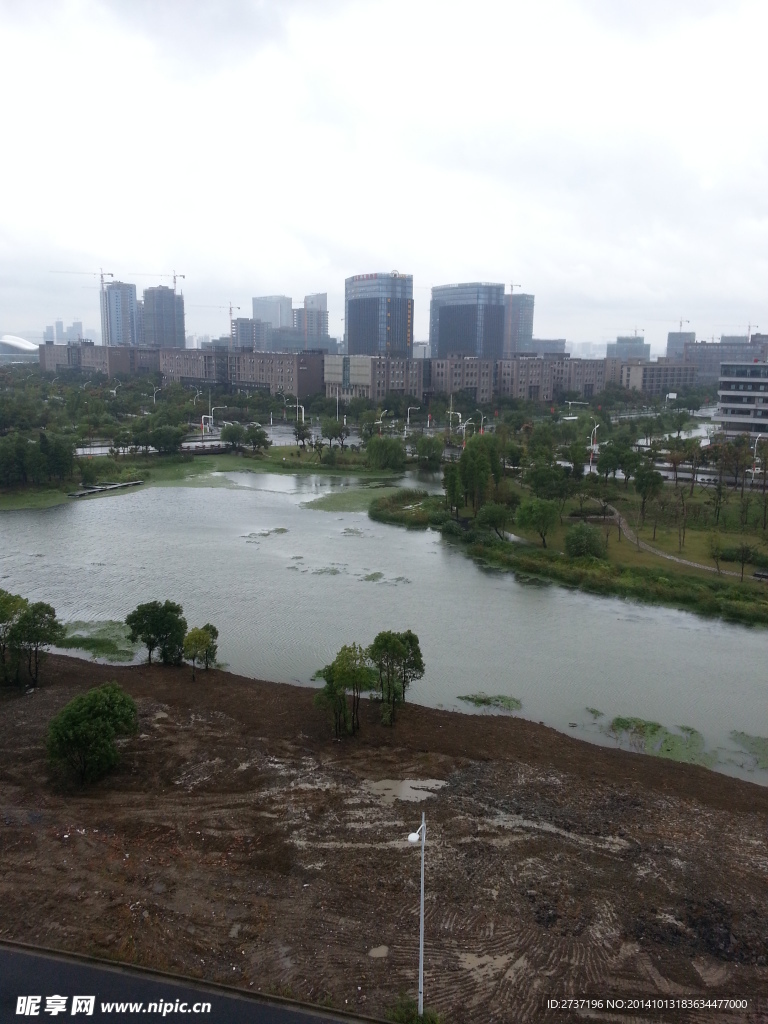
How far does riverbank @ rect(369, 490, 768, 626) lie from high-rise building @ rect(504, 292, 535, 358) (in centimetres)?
4649

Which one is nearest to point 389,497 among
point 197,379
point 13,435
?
point 13,435

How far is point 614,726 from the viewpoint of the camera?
17.7ft

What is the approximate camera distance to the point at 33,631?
5609mm

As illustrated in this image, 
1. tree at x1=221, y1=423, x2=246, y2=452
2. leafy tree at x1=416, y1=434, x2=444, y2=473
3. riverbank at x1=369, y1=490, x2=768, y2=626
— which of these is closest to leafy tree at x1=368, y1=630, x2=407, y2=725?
riverbank at x1=369, y1=490, x2=768, y2=626

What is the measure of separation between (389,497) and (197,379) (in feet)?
68.2

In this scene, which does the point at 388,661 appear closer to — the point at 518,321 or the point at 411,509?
the point at 411,509

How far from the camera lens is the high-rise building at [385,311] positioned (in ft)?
131

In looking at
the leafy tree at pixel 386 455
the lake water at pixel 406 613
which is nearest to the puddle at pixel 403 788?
the lake water at pixel 406 613

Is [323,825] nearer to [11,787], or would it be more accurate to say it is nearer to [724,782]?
[11,787]

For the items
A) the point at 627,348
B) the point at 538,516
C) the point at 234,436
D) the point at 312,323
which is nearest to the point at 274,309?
the point at 312,323

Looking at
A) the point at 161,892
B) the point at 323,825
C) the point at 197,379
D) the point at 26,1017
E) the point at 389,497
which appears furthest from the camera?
the point at 197,379

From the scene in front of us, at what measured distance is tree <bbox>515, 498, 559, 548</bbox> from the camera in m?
9.66

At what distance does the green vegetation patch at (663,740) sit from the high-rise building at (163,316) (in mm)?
49527

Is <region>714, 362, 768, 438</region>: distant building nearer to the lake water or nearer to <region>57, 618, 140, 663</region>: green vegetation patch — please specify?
the lake water
